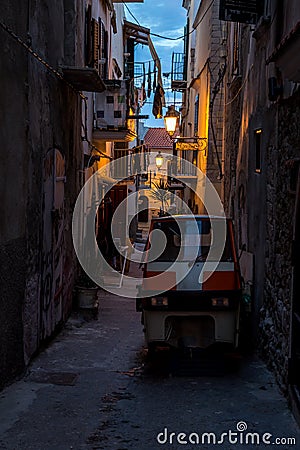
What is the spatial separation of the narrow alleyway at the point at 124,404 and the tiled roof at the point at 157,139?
51610 mm

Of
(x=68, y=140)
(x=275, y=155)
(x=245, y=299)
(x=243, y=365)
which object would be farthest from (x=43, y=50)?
(x=243, y=365)

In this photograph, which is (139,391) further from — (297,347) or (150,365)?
(297,347)

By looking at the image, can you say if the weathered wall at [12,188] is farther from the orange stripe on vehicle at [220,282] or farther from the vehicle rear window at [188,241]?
the orange stripe on vehicle at [220,282]

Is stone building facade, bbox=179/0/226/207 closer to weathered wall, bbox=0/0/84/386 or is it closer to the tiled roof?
weathered wall, bbox=0/0/84/386

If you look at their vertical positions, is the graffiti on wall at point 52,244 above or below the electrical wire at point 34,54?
below

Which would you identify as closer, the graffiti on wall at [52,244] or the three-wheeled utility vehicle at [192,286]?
the three-wheeled utility vehicle at [192,286]

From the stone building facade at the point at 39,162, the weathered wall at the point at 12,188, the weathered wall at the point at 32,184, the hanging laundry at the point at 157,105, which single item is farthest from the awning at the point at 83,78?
the hanging laundry at the point at 157,105

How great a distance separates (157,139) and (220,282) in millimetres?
54323

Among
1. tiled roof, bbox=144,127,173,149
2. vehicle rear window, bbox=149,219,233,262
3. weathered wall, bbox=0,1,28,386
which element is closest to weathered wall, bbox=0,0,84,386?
weathered wall, bbox=0,1,28,386

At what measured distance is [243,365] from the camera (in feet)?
30.2

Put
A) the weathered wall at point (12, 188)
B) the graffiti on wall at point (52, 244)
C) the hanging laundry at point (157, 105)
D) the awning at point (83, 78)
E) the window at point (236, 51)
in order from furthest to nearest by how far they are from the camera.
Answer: the hanging laundry at point (157, 105) → the window at point (236, 51) → the awning at point (83, 78) → the graffiti on wall at point (52, 244) → the weathered wall at point (12, 188)

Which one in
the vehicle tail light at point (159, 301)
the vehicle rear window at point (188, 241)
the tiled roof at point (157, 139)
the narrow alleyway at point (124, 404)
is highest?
the tiled roof at point (157, 139)

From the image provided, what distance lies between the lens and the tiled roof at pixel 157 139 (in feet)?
200

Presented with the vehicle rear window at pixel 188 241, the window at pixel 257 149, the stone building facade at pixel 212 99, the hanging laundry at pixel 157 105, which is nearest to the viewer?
the vehicle rear window at pixel 188 241
